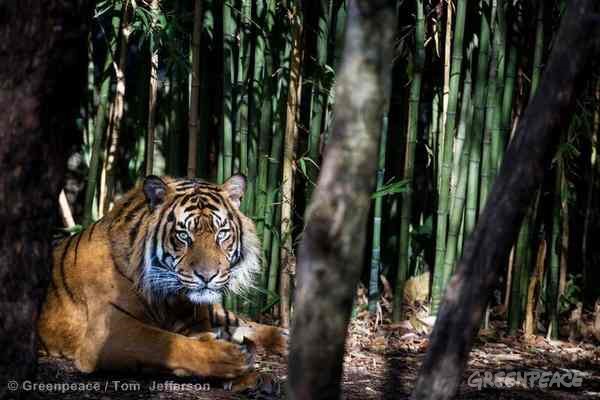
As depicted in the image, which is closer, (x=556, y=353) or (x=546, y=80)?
(x=546, y=80)

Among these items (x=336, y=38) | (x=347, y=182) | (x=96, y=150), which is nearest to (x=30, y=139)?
(x=347, y=182)

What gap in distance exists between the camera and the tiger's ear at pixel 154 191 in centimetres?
393

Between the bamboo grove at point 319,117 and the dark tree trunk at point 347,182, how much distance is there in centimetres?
242

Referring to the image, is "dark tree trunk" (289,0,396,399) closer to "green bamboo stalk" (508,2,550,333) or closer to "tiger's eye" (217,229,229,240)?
"tiger's eye" (217,229,229,240)

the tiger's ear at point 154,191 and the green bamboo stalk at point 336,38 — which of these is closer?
the tiger's ear at point 154,191

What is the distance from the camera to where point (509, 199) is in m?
2.40

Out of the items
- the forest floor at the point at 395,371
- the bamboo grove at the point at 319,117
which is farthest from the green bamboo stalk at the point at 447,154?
the forest floor at the point at 395,371

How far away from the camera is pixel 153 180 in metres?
3.93

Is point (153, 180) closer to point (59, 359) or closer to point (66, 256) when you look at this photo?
point (66, 256)

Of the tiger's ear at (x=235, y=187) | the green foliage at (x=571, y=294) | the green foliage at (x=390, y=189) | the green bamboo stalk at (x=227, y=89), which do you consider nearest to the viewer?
the tiger's ear at (x=235, y=187)

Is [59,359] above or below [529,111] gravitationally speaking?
below

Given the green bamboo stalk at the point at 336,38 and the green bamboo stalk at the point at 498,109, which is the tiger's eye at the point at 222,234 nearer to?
the green bamboo stalk at the point at 336,38

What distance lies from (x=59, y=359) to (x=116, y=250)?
0.51m

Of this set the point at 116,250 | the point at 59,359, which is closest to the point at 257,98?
the point at 116,250
